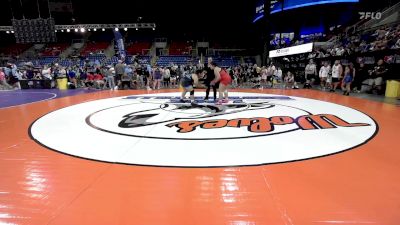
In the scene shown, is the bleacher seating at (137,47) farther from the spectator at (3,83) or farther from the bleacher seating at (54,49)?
the spectator at (3,83)

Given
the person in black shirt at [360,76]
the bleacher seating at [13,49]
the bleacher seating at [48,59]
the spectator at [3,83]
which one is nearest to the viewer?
the person in black shirt at [360,76]

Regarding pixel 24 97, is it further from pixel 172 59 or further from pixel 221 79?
pixel 172 59

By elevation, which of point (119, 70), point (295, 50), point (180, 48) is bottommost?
point (119, 70)

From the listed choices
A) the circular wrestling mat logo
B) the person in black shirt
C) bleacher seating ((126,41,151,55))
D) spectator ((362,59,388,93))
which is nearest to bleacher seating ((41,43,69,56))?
bleacher seating ((126,41,151,55))

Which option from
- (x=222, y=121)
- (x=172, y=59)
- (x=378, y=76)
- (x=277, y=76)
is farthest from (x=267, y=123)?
(x=172, y=59)

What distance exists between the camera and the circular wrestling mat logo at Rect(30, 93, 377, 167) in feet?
9.61

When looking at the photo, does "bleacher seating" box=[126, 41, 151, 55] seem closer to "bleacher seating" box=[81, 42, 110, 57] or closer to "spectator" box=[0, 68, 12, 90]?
"bleacher seating" box=[81, 42, 110, 57]

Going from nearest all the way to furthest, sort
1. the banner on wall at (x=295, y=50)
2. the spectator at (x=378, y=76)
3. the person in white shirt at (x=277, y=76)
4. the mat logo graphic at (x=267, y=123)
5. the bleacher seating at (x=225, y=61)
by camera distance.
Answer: the mat logo graphic at (x=267, y=123) < the spectator at (x=378, y=76) < the banner on wall at (x=295, y=50) < the person in white shirt at (x=277, y=76) < the bleacher seating at (x=225, y=61)

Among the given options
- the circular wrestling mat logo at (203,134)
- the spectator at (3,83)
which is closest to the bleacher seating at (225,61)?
the spectator at (3,83)

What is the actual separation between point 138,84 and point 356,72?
34.6 feet

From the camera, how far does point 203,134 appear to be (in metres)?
3.79

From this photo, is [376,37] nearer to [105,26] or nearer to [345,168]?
[345,168]

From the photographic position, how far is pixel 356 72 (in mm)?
10383

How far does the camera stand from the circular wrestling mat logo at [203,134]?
2928 mm
